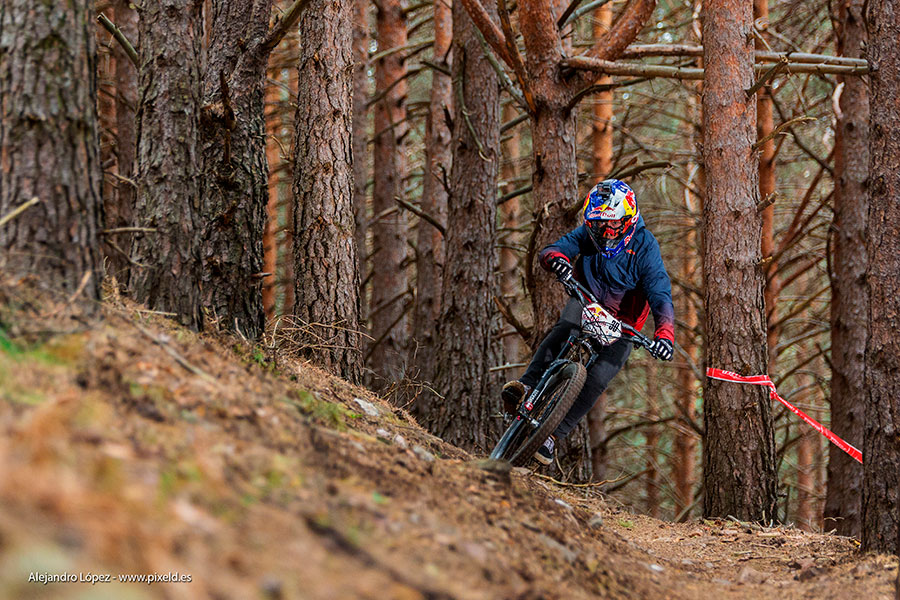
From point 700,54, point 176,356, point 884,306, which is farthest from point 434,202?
point 176,356

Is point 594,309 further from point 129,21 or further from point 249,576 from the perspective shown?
point 129,21

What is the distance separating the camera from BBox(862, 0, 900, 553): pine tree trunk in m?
4.96

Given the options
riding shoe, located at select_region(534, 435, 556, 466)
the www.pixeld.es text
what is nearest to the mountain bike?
riding shoe, located at select_region(534, 435, 556, 466)

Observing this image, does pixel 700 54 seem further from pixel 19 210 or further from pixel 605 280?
pixel 19 210

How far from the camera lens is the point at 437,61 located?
12180mm

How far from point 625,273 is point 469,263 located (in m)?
3.66

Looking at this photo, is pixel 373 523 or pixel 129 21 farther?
pixel 129 21

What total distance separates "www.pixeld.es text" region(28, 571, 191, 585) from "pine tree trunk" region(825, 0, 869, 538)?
9.74 metres

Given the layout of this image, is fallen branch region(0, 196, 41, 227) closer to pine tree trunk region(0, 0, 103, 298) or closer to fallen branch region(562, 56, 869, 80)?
pine tree trunk region(0, 0, 103, 298)

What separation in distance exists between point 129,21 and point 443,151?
4750 mm

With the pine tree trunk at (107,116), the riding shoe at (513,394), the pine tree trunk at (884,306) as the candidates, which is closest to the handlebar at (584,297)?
the riding shoe at (513,394)

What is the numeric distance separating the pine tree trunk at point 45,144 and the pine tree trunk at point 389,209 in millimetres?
8695

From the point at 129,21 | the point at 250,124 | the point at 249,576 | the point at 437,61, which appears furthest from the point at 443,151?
the point at 249,576

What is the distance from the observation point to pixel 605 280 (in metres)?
5.83
